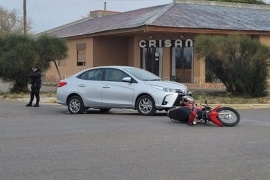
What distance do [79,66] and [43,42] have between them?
36.1 feet

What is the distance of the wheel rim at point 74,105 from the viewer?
17125 millimetres

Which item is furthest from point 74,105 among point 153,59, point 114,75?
point 153,59

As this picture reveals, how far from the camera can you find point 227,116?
13.7 meters

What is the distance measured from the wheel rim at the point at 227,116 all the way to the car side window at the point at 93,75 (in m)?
4.88

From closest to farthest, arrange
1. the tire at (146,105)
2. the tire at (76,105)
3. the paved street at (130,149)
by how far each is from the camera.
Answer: the paved street at (130,149) → the tire at (146,105) → the tire at (76,105)

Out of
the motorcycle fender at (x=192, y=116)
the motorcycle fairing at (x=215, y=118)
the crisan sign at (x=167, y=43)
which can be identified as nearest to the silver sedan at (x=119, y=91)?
the motorcycle fender at (x=192, y=116)

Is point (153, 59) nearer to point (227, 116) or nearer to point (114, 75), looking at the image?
point (114, 75)

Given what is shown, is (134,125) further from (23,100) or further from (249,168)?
(23,100)

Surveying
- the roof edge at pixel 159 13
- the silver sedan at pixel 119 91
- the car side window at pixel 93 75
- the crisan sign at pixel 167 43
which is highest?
the roof edge at pixel 159 13

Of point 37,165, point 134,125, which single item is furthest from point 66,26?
point 37,165

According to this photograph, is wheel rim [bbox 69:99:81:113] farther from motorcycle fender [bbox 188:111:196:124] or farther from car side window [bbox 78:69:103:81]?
motorcycle fender [bbox 188:111:196:124]

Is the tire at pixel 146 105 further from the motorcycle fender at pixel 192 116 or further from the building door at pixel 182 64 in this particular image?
the building door at pixel 182 64

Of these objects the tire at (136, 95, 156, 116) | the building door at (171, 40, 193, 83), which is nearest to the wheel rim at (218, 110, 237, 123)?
the tire at (136, 95, 156, 116)

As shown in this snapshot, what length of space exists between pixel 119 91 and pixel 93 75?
131 cm
